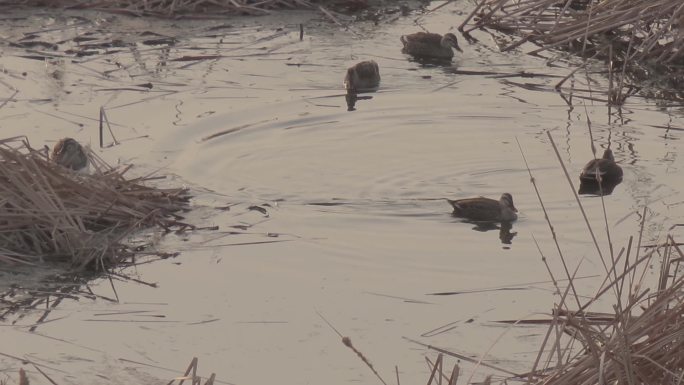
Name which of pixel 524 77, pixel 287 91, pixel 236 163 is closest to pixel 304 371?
pixel 236 163

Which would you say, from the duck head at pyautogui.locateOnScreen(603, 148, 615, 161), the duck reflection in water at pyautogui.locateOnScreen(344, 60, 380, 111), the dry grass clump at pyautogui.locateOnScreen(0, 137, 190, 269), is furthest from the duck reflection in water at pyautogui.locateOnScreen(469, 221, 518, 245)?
the duck reflection in water at pyautogui.locateOnScreen(344, 60, 380, 111)

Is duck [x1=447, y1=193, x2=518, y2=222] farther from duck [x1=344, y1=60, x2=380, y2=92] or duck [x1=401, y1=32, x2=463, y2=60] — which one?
duck [x1=401, y1=32, x2=463, y2=60]

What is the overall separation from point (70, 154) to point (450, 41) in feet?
13.3

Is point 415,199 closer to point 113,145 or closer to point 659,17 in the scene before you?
point 113,145

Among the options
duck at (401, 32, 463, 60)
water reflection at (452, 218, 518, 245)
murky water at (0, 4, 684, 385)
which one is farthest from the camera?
duck at (401, 32, 463, 60)

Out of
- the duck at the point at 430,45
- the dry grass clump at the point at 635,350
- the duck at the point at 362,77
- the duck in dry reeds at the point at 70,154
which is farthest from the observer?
the duck at the point at 430,45

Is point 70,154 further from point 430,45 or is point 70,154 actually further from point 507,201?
point 430,45

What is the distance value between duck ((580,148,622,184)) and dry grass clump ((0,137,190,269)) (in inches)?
95.9

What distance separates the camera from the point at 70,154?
28.4ft

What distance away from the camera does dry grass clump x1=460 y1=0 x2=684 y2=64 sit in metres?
11.4

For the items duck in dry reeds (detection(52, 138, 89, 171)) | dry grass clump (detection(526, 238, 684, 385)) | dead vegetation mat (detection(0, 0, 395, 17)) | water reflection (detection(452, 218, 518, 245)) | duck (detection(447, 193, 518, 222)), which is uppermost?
dry grass clump (detection(526, 238, 684, 385))

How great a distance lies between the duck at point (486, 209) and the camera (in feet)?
26.1

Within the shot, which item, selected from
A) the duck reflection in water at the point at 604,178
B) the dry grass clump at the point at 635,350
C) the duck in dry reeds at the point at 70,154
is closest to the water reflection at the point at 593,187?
the duck reflection in water at the point at 604,178

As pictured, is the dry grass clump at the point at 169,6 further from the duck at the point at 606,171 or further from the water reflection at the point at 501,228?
the water reflection at the point at 501,228
